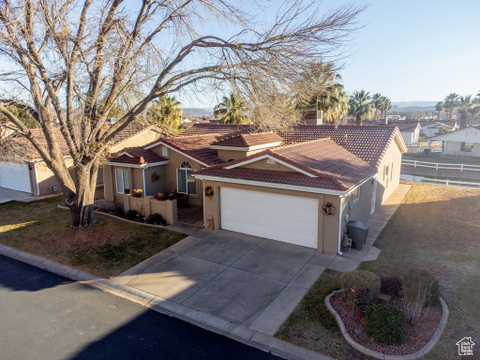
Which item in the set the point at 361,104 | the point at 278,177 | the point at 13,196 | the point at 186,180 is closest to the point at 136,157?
the point at 186,180

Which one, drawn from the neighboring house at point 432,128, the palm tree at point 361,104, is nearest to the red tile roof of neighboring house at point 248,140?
the palm tree at point 361,104

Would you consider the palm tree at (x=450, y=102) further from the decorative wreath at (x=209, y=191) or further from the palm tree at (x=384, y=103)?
the decorative wreath at (x=209, y=191)

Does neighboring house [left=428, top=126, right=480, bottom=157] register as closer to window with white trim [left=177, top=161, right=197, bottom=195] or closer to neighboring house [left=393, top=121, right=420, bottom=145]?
neighboring house [left=393, top=121, right=420, bottom=145]

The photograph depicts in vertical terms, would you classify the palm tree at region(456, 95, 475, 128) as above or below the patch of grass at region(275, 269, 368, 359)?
above

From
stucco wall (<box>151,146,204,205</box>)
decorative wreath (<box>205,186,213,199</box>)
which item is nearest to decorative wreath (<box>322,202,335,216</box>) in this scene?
decorative wreath (<box>205,186,213,199</box>)

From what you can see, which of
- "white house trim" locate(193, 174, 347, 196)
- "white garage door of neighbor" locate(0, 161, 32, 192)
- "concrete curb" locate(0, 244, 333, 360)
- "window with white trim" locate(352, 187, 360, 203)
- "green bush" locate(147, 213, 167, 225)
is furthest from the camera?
"white garage door of neighbor" locate(0, 161, 32, 192)

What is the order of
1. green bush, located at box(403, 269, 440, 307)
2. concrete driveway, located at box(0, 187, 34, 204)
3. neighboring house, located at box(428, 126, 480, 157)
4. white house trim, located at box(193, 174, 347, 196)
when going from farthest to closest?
neighboring house, located at box(428, 126, 480, 157), concrete driveway, located at box(0, 187, 34, 204), white house trim, located at box(193, 174, 347, 196), green bush, located at box(403, 269, 440, 307)

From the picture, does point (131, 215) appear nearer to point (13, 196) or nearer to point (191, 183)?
point (191, 183)
